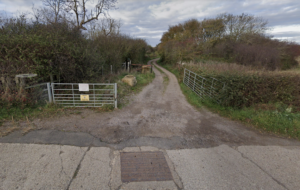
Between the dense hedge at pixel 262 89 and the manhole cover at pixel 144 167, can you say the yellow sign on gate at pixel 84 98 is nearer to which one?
the manhole cover at pixel 144 167

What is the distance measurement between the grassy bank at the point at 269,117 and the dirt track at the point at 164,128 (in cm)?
38

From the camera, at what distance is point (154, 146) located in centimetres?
382

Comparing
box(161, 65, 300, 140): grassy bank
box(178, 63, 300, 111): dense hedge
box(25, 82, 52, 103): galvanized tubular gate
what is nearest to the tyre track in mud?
box(161, 65, 300, 140): grassy bank

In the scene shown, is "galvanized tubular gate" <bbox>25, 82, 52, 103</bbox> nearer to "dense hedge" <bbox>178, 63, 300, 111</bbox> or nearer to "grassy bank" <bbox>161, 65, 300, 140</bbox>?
"grassy bank" <bbox>161, 65, 300, 140</bbox>

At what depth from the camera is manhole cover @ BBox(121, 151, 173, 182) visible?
2.81m

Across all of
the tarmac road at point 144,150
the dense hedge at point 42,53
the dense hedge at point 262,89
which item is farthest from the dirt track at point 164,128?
the dense hedge at point 42,53

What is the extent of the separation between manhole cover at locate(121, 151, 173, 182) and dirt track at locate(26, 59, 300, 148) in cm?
72

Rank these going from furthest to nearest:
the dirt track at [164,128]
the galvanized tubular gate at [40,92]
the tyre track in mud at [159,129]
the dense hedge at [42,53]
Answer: the dense hedge at [42,53] → the galvanized tubular gate at [40,92] → the dirt track at [164,128] → the tyre track in mud at [159,129]

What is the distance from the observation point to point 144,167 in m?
3.06

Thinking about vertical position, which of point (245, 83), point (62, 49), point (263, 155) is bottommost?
point (263, 155)

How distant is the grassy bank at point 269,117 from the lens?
4.88m

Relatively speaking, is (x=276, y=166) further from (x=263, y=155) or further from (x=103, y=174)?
(x=103, y=174)

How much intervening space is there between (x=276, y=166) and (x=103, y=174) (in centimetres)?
362

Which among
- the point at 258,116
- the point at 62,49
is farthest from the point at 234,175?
the point at 62,49
